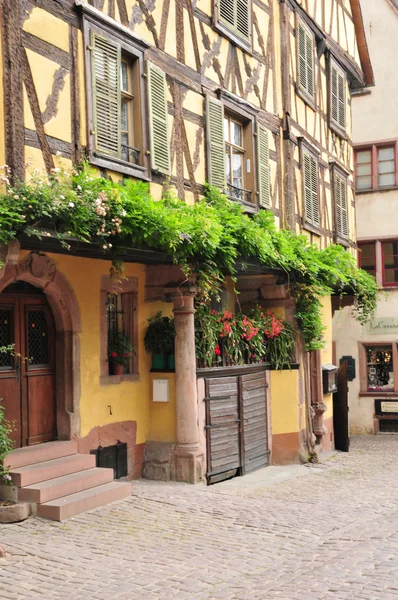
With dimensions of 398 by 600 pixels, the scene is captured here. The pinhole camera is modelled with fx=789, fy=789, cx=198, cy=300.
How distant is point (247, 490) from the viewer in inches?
426

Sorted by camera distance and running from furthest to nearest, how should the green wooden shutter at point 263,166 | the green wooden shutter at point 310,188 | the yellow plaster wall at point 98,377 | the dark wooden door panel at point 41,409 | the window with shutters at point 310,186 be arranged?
the green wooden shutter at point 310,188, the window with shutters at point 310,186, the green wooden shutter at point 263,166, the yellow plaster wall at point 98,377, the dark wooden door panel at point 41,409

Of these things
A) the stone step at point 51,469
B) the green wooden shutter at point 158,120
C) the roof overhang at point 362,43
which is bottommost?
the stone step at point 51,469

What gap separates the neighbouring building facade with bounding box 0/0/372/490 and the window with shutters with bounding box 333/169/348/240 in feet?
7.99

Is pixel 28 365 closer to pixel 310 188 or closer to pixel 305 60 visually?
pixel 310 188

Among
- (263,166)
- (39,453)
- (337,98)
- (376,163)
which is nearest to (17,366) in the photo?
(39,453)

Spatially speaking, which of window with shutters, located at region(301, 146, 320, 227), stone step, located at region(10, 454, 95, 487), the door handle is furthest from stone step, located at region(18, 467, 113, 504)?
window with shutters, located at region(301, 146, 320, 227)

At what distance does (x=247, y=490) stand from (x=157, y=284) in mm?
3086

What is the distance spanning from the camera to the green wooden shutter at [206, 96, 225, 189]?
11.7 meters

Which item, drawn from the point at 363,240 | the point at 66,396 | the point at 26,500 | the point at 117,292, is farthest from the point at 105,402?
the point at 363,240

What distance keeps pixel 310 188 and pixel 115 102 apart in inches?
285

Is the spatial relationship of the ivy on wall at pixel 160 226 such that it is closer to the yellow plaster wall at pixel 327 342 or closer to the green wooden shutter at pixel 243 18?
the yellow plaster wall at pixel 327 342

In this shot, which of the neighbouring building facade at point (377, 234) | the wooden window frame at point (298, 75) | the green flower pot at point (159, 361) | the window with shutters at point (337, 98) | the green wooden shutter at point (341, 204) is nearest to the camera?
the green flower pot at point (159, 361)

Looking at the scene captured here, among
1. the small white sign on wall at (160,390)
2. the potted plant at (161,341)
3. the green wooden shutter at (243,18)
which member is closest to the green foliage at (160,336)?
the potted plant at (161,341)

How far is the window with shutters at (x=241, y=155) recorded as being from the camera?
12.0 metres
